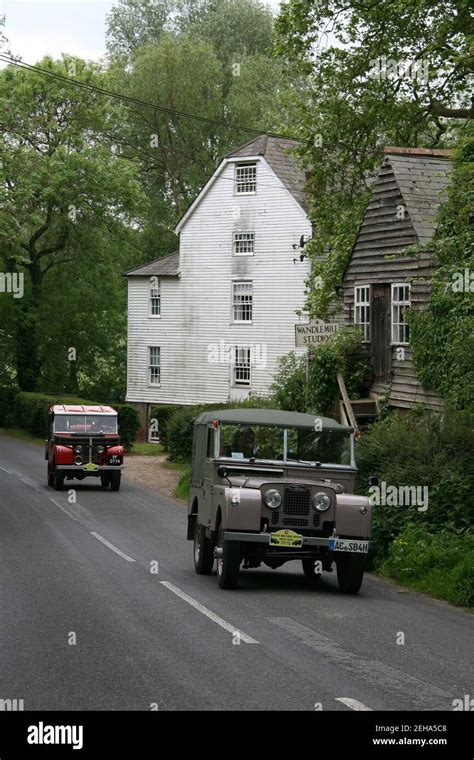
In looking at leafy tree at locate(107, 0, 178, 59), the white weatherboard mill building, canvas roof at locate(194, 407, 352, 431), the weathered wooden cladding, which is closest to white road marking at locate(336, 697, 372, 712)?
canvas roof at locate(194, 407, 352, 431)

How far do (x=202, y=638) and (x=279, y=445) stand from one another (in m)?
5.51

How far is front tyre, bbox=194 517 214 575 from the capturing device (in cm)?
1722

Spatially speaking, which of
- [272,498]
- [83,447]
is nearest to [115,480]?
[83,447]

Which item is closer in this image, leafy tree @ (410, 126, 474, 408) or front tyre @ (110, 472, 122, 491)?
leafy tree @ (410, 126, 474, 408)

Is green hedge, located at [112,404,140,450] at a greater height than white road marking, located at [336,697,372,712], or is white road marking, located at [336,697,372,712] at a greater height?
A: green hedge, located at [112,404,140,450]

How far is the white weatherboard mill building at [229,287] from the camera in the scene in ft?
164

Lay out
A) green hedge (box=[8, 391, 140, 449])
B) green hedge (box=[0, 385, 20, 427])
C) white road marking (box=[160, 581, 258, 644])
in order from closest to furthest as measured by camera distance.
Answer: white road marking (box=[160, 581, 258, 644])
green hedge (box=[8, 391, 140, 449])
green hedge (box=[0, 385, 20, 427])

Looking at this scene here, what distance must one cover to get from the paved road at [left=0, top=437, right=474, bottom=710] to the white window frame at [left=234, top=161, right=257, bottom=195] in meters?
31.7

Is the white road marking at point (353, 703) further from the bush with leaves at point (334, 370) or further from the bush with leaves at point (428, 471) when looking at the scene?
the bush with leaves at point (334, 370)

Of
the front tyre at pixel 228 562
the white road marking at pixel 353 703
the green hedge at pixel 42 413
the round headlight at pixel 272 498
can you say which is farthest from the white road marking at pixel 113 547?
the green hedge at pixel 42 413

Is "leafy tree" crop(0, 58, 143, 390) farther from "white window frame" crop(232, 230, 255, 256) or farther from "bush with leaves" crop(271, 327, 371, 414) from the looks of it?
"bush with leaves" crop(271, 327, 371, 414)

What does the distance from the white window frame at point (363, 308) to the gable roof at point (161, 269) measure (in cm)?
2235
